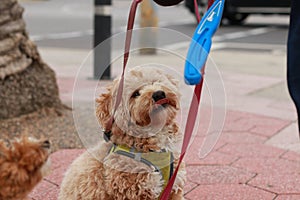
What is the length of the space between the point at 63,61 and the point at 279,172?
20.9 feet

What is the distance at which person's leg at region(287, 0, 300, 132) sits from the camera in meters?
2.48

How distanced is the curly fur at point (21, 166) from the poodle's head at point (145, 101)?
1.39ft

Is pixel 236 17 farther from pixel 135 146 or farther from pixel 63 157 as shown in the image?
pixel 135 146

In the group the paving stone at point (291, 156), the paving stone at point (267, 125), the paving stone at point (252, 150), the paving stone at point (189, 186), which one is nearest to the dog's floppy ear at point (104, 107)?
the paving stone at point (189, 186)

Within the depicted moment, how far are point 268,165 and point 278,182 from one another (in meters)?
0.36

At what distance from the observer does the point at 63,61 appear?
372 inches

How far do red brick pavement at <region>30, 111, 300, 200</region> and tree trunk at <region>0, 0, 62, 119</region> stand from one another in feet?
2.88

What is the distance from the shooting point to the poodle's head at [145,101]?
223cm

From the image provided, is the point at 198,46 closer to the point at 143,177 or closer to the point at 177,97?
the point at 177,97

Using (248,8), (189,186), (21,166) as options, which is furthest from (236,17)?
(21,166)

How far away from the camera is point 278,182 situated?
142 inches

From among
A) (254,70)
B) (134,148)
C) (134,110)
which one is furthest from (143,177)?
(254,70)

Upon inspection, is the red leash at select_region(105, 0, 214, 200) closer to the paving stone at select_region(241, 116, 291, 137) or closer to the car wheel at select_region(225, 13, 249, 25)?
the paving stone at select_region(241, 116, 291, 137)

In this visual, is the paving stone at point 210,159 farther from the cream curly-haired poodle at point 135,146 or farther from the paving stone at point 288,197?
the cream curly-haired poodle at point 135,146
